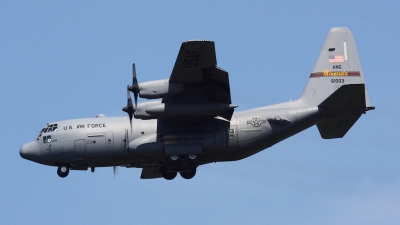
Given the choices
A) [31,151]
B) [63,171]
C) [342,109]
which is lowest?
[63,171]

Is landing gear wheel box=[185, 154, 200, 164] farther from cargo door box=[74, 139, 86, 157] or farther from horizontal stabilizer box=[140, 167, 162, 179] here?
cargo door box=[74, 139, 86, 157]

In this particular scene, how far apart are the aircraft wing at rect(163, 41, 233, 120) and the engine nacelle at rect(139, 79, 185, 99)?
0.66ft

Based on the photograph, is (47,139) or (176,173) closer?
(47,139)

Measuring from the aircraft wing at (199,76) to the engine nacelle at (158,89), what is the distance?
0.20 meters

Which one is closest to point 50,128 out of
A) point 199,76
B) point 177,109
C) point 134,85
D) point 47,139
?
point 47,139

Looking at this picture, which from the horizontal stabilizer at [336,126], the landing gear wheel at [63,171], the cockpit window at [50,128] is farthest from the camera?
the horizontal stabilizer at [336,126]

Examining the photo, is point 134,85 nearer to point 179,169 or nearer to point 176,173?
point 179,169

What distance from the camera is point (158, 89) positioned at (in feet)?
97.6

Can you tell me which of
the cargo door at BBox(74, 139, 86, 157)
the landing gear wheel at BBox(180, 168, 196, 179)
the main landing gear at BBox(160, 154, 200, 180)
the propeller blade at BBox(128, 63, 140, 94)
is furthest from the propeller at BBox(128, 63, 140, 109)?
the landing gear wheel at BBox(180, 168, 196, 179)

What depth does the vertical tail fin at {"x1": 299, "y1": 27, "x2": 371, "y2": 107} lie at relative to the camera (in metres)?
33.8

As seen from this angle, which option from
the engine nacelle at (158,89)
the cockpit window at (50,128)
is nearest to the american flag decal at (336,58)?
the engine nacelle at (158,89)

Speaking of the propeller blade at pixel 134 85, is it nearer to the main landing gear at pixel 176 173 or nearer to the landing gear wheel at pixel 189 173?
the main landing gear at pixel 176 173

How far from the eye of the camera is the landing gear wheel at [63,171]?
32.8 metres

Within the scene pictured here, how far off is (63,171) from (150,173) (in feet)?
15.3
